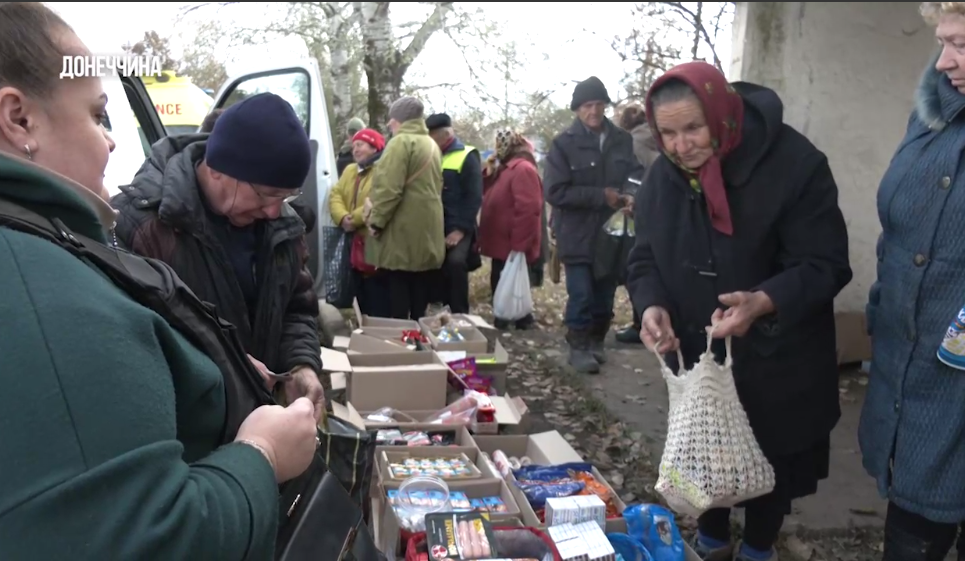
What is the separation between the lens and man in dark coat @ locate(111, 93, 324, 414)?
2.06 meters

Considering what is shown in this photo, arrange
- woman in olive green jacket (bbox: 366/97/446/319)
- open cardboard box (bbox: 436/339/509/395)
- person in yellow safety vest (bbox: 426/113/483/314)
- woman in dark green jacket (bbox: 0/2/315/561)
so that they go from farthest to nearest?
person in yellow safety vest (bbox: 426/113/483/314) → woman in olive green jacket (bbox: 366/97/446/319) → open cardboard box (bbox: 436/339/509/395) → woman in dark green jacket (bbox: 0/2/315/561)

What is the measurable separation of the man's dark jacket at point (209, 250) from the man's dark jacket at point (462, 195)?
11.2ft

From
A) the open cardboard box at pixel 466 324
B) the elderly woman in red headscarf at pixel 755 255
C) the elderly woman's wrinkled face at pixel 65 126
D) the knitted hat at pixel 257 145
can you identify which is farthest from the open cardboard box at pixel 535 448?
the elderly woman's wrinkled face at pixel 65 126

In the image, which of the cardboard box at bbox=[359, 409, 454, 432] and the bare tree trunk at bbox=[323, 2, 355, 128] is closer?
the cardboard box at bbox=[359, 409, 454, 432]

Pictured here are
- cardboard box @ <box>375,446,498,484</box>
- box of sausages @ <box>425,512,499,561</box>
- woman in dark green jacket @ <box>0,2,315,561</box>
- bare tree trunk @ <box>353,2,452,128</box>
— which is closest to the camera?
woman in dark green jacket @ <box>0,2,315,561</box>

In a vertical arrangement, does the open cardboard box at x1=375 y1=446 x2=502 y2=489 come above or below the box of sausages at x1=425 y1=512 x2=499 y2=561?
below

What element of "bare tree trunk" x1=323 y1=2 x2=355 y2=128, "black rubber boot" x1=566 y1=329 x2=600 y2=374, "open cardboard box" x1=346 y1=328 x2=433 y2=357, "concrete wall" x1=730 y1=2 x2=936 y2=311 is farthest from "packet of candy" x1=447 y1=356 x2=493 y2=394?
"bare tree trunk" x1=323 y1=2 x2=355 y2=128

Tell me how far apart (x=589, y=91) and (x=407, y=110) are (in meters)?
1.30

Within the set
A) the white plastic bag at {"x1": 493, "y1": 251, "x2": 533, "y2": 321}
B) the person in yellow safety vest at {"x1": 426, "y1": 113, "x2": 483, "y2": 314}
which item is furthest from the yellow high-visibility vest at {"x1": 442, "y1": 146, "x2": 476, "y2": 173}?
the white plastic bag at {"x1": 493, "y1": 251, "x2": 533, "y2": 321}

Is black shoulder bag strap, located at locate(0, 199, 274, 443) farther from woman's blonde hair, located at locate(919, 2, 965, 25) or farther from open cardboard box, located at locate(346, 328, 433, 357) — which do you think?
open cardboard box, located at locate(346, 328, 433, 357)

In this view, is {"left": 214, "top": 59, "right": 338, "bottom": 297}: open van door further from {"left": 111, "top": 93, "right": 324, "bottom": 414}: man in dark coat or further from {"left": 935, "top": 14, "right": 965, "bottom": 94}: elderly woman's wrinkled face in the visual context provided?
{"left": 935, "top": 14, "right": 965, "bottom": 94}: elderly woman's wrinkled face

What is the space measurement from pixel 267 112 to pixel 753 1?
12.3 feet

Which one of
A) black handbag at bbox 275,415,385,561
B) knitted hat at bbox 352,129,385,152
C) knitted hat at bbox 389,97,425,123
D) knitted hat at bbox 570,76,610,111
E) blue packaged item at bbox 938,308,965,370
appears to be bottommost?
black handbag at bbox 275,415,385,561

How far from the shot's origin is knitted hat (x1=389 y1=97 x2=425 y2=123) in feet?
17.3
